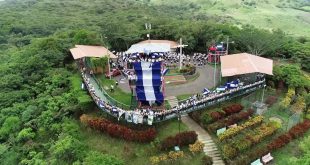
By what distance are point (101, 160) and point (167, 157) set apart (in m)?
5.13

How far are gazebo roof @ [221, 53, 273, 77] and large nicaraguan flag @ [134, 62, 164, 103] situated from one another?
823 centimetres

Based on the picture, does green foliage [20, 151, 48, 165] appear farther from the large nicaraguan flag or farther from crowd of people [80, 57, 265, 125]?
the large nicaraguan flag

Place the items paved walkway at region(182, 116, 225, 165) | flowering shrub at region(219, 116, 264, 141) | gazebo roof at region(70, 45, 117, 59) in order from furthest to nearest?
gazebo roof at region(70, 45, 117, 59) < flowering shrub at region(219, 116, 264, 141) < paved walkway at region(182, 116, 225, 165)

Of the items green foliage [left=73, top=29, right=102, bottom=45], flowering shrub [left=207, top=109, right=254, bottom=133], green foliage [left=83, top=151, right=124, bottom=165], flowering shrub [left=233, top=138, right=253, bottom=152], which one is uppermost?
green foliage [left=73, top=29, right=102, bottom=45]

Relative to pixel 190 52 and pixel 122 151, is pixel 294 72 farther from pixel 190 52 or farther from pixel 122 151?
pixel 122 151

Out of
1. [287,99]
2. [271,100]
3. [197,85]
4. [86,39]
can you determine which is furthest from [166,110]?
[86,39]

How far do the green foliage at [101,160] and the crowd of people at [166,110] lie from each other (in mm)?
4273

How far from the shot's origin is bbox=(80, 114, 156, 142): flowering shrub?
27469 millimetres

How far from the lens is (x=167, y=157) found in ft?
84.6

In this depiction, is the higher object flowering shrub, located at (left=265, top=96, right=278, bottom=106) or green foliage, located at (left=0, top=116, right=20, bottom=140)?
flowering shrub, located at (left=265, top=96, right=278, bottom=106)

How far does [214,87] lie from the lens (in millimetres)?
35062

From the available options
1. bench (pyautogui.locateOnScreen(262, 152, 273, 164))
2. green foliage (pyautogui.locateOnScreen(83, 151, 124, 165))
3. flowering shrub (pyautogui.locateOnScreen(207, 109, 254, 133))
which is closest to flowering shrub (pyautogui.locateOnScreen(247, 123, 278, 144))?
bench (pyautogui.locateOnScreen(262, 152, 273, 164))

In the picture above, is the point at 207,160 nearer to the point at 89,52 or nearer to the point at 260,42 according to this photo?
the point at 89,52

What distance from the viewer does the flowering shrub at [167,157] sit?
25442 mm
